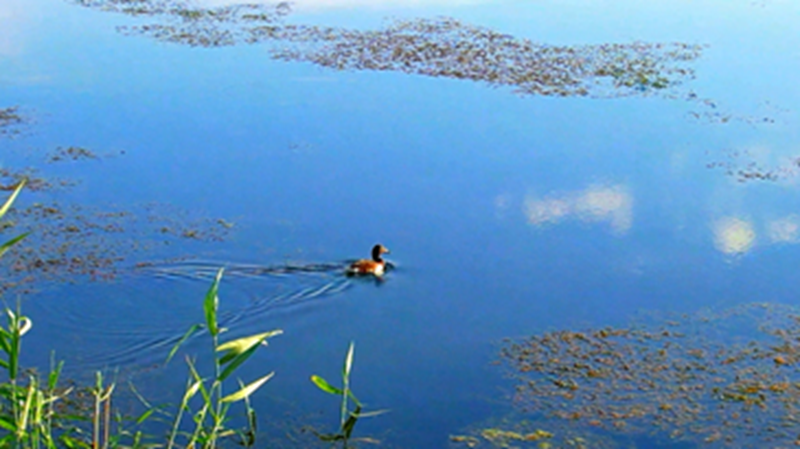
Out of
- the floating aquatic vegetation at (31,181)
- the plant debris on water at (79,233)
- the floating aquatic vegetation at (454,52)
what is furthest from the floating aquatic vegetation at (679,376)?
the floating aquatic vegetation at (454,52)

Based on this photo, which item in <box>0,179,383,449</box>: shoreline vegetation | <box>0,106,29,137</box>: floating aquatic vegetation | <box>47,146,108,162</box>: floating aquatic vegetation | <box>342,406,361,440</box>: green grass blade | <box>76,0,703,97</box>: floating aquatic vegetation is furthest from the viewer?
<box>76,0,703,97</box>: floating aquatic vegetation

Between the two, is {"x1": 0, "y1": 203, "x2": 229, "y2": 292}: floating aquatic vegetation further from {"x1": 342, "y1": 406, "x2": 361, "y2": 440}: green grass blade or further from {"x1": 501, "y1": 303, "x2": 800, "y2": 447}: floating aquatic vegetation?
{"x1": 501, "y1": 303, "x2": 800, "y2": 447}: floating aquatic vegetation

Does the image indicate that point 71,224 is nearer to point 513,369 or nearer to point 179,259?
point 179,259

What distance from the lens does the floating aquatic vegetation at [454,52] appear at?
10.9m

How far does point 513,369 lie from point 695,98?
217 inches

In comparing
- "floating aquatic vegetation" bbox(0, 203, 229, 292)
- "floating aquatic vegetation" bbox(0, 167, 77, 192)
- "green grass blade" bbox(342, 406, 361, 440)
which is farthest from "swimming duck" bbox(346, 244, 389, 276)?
"floating aquatic vegetation" bbox(0, 167, 77, 192)

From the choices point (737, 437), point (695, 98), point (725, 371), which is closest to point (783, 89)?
point (695, 98)

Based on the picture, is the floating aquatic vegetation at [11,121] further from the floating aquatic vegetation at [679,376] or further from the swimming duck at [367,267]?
the floating aquatic vegetation at [679,376]

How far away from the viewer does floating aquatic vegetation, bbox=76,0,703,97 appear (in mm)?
10852

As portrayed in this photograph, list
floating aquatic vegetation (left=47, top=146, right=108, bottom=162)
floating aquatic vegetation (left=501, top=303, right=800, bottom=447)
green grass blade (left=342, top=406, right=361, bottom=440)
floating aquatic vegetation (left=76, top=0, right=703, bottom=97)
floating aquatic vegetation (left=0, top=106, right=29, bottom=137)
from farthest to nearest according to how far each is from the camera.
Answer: floating aquatic vegetation (left=76, top=0, right=703, bottom=97) < floating aquatic vegetation (left=0, top=106, right=29, bottom=137) < floating aquatic vegetation (left=47, top=146, right=108, bottom=162) < floating aquatic vegetation (left=501, top=303, right=800, bottom=447) < green grass blade (left=342, top=406, right=361, bottom=440)

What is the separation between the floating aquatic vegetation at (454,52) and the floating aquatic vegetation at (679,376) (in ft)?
15.4

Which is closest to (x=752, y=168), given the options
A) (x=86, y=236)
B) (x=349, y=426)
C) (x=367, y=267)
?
(x=367, y=267)

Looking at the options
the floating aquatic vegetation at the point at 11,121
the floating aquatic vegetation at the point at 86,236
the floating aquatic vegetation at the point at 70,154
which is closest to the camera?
the floating aquatic vegetation at the point at 86,236

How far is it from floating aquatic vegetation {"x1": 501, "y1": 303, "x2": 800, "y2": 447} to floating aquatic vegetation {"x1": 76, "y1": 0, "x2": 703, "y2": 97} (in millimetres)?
4699
